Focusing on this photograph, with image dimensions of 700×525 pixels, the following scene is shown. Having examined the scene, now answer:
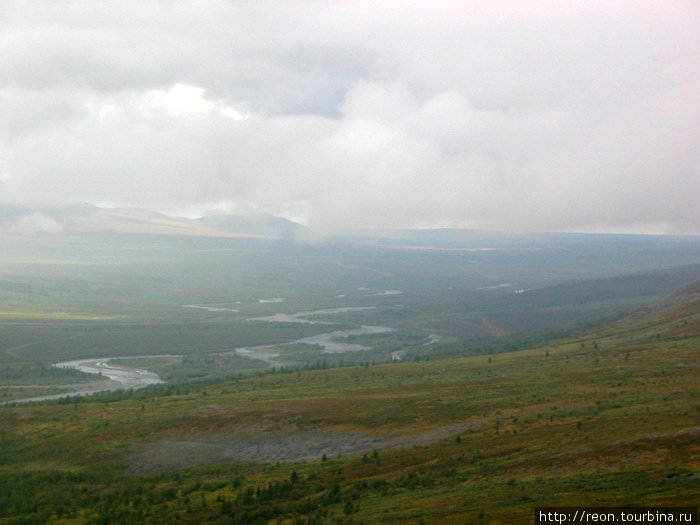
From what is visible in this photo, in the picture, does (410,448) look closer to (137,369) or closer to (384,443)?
(384,443)

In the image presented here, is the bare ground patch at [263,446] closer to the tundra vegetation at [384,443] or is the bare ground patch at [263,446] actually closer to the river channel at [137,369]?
the tundra vegetation at [384,443]

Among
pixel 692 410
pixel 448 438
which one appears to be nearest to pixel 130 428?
pixel 448 438

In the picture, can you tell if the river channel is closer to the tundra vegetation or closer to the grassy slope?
the tundra vegetation

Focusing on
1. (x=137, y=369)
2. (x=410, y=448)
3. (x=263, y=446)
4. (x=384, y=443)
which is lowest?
(x=137, y=369)

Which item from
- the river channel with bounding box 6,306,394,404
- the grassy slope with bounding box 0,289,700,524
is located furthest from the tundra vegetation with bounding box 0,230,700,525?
the river channel with bounding box 6,306,394,404

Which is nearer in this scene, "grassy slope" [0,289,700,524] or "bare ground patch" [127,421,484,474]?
"grassy slope" [0,289,700,524]

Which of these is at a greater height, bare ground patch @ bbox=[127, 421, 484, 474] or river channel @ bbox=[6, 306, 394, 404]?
bare ground patch @ bbox=[127, 421, 484, 474]

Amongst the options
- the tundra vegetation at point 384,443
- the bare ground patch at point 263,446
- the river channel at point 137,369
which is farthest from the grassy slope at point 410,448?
the river channel at point 137,369

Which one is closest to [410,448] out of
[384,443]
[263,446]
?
[384,443]

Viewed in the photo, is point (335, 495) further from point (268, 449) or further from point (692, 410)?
point (692, 410)
